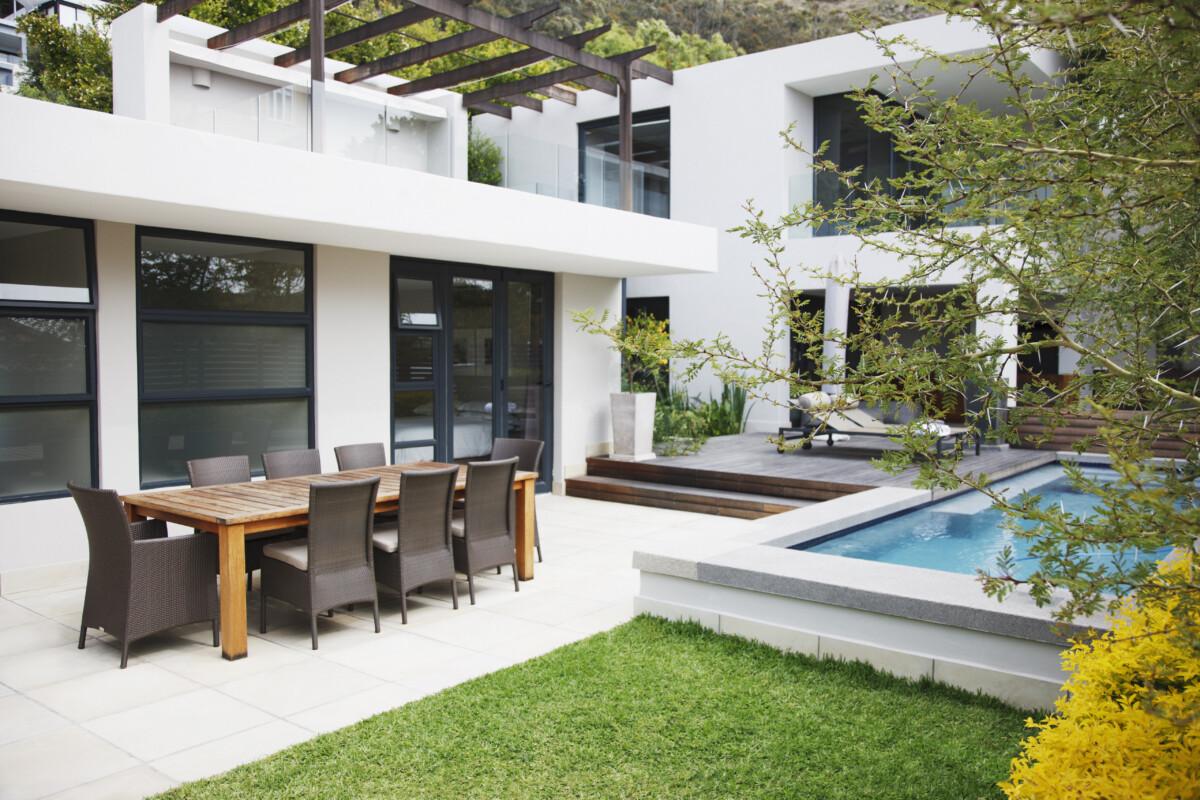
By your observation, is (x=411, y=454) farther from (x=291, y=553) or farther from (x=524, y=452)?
(x=291, y=553)

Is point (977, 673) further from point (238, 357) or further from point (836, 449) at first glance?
point (836, 449)

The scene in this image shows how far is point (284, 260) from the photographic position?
8.17 m

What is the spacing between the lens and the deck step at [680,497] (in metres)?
9.19

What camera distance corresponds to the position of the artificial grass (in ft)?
10.8

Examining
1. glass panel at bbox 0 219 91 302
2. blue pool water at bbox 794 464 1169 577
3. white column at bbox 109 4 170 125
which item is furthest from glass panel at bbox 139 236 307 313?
blue pool water at bbox 794 464 1169 577

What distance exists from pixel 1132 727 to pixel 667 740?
202 centimetres

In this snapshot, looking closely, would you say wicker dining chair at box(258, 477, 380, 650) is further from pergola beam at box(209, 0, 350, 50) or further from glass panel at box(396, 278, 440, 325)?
pergola beam at box(209, 0, 350, 50)

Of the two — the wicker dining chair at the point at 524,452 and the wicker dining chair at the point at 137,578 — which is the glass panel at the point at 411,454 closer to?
the wicker dining chair at the point at 524,452

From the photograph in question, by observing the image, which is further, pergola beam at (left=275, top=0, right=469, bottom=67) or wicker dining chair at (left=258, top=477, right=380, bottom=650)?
pergola beam at (left=275, top=0, right=469, bottom=67)

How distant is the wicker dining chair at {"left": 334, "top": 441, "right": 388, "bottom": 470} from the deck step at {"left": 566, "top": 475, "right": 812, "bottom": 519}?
11.5ft

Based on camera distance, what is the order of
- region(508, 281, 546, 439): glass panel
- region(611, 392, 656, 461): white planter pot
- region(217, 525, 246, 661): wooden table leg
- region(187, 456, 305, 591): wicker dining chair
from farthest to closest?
region(611, 392, 656, 461): white planter pot
region(508, 281, 546, 439): glass panel
region(187, 456, 305, 591): wicker dining chair
region(217, 525, 246, 661): wooden table leg

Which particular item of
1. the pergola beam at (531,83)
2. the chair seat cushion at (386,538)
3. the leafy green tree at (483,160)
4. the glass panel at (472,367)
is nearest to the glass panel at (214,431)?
the glass panel at (472,367)

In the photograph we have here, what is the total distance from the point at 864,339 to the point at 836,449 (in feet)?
33.1

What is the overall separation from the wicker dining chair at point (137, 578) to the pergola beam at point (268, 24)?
16.8 feet
